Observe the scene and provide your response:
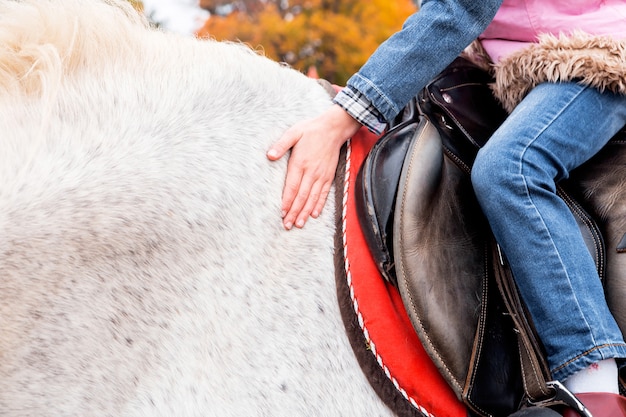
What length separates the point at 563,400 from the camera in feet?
4.81

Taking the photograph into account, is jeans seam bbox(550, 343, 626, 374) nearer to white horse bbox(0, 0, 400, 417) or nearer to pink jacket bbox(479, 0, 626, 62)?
white horse bbox(0, 0, 400, 417)

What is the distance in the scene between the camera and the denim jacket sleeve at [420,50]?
5.53 ft

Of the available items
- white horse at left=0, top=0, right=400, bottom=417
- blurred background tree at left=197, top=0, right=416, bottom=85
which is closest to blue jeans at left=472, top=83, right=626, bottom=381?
white horse at left=0, top=0, right=400, bottom=417

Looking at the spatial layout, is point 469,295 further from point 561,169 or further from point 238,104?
point 238,104

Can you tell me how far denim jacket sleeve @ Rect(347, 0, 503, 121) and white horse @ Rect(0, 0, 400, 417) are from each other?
1.18 ft

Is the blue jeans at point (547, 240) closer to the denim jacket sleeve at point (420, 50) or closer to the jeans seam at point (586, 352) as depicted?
the jeans seam at point (586, 352)

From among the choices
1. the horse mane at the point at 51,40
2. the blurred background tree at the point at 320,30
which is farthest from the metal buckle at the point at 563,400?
the blurred background tree at the point at 320,30

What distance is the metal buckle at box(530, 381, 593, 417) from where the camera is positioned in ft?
4.70

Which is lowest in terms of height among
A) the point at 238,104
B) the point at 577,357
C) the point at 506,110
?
the point at 577,357

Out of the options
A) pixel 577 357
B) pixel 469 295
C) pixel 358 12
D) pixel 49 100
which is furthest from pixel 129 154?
pixel 358 12

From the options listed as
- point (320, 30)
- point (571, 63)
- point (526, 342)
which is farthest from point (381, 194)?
point (320, 30)

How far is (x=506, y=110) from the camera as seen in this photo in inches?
76.8

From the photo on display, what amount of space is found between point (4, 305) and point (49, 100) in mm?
510

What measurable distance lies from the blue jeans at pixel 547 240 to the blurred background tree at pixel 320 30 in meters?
12.7
